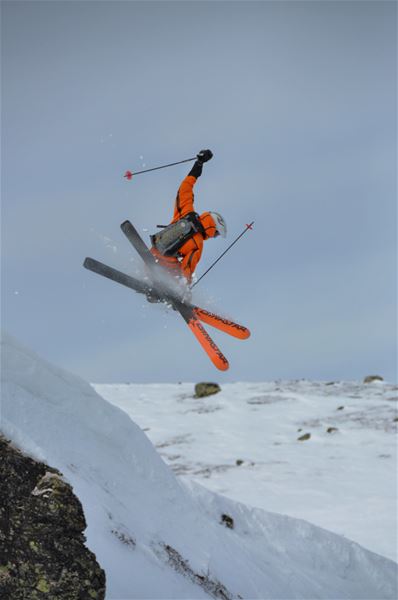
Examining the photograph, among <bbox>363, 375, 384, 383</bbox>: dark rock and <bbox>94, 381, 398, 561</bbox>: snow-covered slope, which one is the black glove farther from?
<bbox>363, 375, 384, 383</bbox>: dark rock

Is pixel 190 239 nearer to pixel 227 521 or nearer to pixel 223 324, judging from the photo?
pixel 223 324

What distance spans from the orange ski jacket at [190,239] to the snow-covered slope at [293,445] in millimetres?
8710

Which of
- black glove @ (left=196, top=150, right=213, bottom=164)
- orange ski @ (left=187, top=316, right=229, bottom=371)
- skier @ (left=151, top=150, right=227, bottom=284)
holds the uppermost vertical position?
black glove @ (left=196, top=150, right=213, bottom=164)

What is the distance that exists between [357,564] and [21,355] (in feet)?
24.4

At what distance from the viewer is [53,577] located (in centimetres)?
467

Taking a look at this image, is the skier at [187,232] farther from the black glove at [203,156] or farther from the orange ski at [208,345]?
the orange ski at [208,345]

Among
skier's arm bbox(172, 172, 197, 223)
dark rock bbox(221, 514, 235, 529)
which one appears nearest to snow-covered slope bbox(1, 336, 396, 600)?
dark rock bbox(221, 514, 235, 529)

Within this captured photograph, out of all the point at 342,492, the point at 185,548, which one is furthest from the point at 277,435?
the point at 185,548

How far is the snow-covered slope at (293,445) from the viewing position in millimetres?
17609

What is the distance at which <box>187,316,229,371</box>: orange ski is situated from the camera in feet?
32.2

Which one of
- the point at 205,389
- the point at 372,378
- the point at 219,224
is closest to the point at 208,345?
the point at 219,224

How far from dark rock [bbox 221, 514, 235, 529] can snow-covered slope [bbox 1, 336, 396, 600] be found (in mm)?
106

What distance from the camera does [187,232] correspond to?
34.6ft

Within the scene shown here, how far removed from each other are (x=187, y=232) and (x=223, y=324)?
70.6 inches
